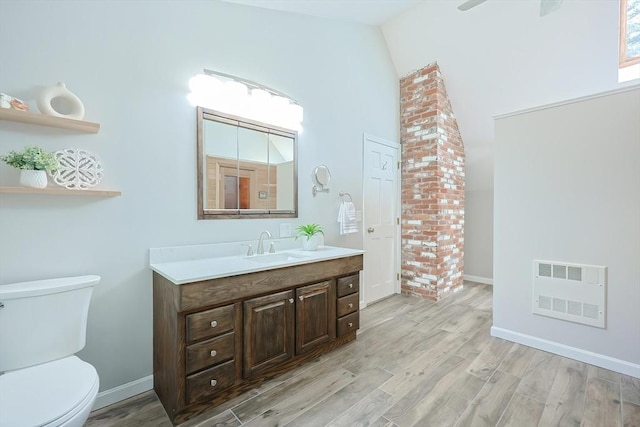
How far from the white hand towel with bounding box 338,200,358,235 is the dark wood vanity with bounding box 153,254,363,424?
29.4 inches

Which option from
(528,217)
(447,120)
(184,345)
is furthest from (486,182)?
(184,345)

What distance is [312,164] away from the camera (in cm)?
277

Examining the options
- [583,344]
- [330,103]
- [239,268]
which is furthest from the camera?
[330,103]

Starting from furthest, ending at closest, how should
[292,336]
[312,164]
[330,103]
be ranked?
[330,103]
[312,164]
[292,336]

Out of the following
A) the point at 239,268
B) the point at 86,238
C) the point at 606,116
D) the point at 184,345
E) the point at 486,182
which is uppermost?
the point at 606,116

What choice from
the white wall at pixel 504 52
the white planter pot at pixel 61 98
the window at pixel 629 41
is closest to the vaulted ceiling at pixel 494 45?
the white wall at pixel 504 52

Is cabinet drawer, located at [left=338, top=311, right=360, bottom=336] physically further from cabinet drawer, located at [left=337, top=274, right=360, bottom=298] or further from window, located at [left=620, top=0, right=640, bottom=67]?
window, located at [left=620, top=0, right=640, bottom=67]

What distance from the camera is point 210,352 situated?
1602mm

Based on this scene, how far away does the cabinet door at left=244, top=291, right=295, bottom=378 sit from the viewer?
177 cm

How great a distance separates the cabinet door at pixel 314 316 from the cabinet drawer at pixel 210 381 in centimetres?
53

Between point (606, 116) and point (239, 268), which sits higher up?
point (606, 116)

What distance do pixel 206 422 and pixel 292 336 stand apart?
692 millimetres

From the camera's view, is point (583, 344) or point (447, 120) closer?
point (583, 344)

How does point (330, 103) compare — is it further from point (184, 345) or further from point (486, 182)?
point (486, 182)
